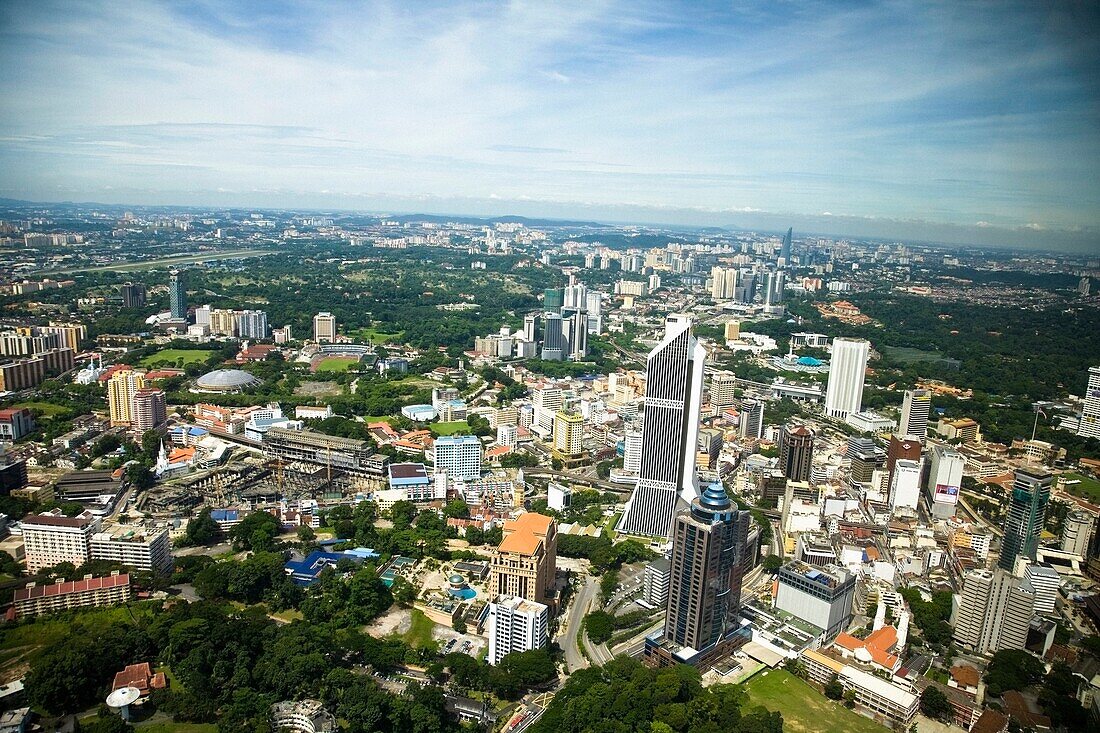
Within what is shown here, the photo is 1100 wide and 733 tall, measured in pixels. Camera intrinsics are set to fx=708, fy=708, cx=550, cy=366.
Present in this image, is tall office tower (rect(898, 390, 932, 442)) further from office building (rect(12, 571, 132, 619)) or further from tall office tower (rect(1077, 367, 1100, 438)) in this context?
office building (rect(12, 571, 132, 619))

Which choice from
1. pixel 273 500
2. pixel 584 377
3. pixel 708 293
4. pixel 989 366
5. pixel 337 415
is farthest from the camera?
pixel 708 293

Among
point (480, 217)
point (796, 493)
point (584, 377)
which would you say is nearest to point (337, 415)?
point (584, 377)

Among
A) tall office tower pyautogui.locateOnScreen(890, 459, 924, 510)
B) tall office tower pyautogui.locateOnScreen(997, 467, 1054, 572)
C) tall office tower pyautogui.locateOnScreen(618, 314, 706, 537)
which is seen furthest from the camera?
tall office tower pyautogui.locateOnScreen(890, 459, 924, 510)

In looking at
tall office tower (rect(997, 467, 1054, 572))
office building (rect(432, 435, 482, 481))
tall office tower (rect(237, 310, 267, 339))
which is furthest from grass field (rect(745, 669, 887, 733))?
tall office tower (rect(237, 310, 267, 339))

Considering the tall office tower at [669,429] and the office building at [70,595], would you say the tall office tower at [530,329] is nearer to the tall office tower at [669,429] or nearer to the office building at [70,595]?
the tall office tower at [669,429]

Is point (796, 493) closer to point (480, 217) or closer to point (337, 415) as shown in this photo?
point (337, 415)

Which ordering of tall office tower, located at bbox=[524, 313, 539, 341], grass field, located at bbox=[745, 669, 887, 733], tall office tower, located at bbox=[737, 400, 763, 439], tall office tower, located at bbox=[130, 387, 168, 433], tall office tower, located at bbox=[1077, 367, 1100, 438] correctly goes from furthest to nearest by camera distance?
tall office tower, located at bbox=[524, 313, 539, 341] < tall office tower, located at bbox=[737, 400, 763, 439] < tall office tower, located at bbox=[130, 387, 168, 433] < tall office tower, located at bbox=[1077, 367, 1100, 438] < grass field, located at bbox=[745, 669, 887, 733]

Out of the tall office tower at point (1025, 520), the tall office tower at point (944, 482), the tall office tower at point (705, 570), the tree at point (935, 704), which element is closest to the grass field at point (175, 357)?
the tall office tower at point (705, 570)
